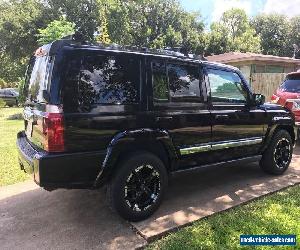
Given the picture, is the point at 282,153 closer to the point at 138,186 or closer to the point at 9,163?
the point at 138,186

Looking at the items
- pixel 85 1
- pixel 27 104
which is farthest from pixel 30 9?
pixel 27 104

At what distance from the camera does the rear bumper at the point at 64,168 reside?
12.3ft

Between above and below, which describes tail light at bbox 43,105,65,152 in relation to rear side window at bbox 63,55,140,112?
below

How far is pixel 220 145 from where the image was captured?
5281mm

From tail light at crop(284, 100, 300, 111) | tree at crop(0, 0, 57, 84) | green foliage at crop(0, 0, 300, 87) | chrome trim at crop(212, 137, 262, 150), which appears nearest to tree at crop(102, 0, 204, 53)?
green foliage at crop(0, 0, 300, 87)

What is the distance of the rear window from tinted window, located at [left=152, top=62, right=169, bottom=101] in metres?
5.23

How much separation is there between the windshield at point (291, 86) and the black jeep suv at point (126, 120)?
376 centimetres

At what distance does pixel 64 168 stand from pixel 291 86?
693 cm

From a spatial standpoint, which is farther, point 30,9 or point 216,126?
point 30,9

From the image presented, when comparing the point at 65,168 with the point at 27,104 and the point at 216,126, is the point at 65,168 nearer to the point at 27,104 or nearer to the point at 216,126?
the point at 27,104

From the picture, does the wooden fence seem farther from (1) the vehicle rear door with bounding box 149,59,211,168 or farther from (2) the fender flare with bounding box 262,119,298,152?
(1) the vehicle rear door with bounding box 149,59,211,168

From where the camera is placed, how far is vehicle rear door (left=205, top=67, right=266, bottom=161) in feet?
17.1

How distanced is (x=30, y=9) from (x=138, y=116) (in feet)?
98.8

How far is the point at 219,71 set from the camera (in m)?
5.39
